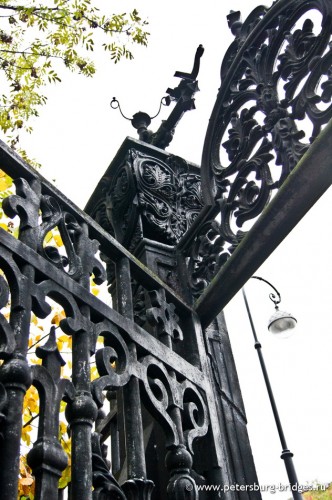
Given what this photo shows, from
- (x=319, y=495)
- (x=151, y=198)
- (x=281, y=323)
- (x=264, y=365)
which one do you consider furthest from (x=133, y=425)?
(x=319, y=495)

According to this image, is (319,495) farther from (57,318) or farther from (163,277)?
(163,277)

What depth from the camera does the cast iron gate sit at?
2.13 m

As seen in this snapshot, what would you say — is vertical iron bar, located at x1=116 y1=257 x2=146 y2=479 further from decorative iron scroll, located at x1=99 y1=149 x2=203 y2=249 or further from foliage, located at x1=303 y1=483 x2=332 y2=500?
foliage, located at x1=303 y1=483 x2=332 y2=500

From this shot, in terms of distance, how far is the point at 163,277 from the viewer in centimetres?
383

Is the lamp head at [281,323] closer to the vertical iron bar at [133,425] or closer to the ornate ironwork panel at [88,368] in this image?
the ornate ironwork panel at [88,368]

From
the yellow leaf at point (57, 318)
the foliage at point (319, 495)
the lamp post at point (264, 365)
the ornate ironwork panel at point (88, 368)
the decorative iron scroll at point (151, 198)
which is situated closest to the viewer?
the ornate ironwork panel at point (88, 368)

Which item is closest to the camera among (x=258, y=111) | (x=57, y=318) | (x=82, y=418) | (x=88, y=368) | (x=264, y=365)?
(x=82, y=418)

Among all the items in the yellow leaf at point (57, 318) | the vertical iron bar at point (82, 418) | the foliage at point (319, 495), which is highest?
the foliage at point (319, 495)

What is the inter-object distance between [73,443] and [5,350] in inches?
17.4

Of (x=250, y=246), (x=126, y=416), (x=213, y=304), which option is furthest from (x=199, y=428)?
(x=250, y=246)

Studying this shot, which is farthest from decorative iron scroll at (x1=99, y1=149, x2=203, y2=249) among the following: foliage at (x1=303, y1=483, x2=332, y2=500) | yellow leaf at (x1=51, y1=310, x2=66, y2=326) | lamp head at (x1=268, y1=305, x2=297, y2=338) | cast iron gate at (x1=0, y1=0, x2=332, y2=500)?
foliage at (x1=303, y1=483, x2=332, y2=500)

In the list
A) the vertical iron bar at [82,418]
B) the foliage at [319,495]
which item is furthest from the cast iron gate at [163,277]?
the foliage at [319,495]

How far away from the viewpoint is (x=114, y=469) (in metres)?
3.46

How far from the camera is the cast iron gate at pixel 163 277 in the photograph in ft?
6.98
